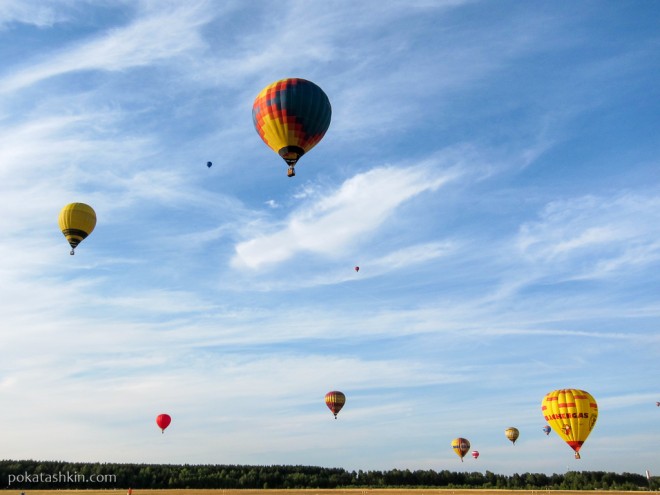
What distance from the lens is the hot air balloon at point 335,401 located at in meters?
96.3

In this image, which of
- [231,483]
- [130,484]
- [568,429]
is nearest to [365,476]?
[231,483]

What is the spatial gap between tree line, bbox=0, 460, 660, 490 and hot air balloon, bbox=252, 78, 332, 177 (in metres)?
83.8

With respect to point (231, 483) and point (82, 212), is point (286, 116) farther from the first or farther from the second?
point (231, 483)

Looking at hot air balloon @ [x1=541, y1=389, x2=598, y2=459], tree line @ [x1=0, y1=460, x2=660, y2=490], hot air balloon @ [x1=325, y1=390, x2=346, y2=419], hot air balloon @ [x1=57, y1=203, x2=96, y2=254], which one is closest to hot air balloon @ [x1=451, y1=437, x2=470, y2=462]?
tree line @ [x1=0, y1=460, x2=660, y2=490]

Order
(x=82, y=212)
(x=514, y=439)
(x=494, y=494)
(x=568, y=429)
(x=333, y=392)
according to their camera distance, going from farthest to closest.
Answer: (x=514, y=439) → (x=333, y=392) → (x=494, y=494) → (x=82, y=212) → (x=568, y=429)

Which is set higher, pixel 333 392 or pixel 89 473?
pixel 333 392

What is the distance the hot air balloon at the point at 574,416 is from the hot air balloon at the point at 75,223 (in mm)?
56418

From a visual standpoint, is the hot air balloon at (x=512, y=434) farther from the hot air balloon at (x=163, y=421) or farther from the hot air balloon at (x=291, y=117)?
the hot air balloon at (x=291, y=117)

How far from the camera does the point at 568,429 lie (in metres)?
62.0

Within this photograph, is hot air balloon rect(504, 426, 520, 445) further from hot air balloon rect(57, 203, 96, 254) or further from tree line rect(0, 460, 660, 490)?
hot air balloon rect(57, 203, 96, 254)

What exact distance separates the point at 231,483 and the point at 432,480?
46.0 m

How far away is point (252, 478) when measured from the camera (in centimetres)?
12775

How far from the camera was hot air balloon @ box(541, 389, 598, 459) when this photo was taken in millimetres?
Answer: 61625

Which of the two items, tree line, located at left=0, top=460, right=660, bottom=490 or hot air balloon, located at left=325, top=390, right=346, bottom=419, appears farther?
tree line, located at left=0, top=460, right=660, bottom=490
